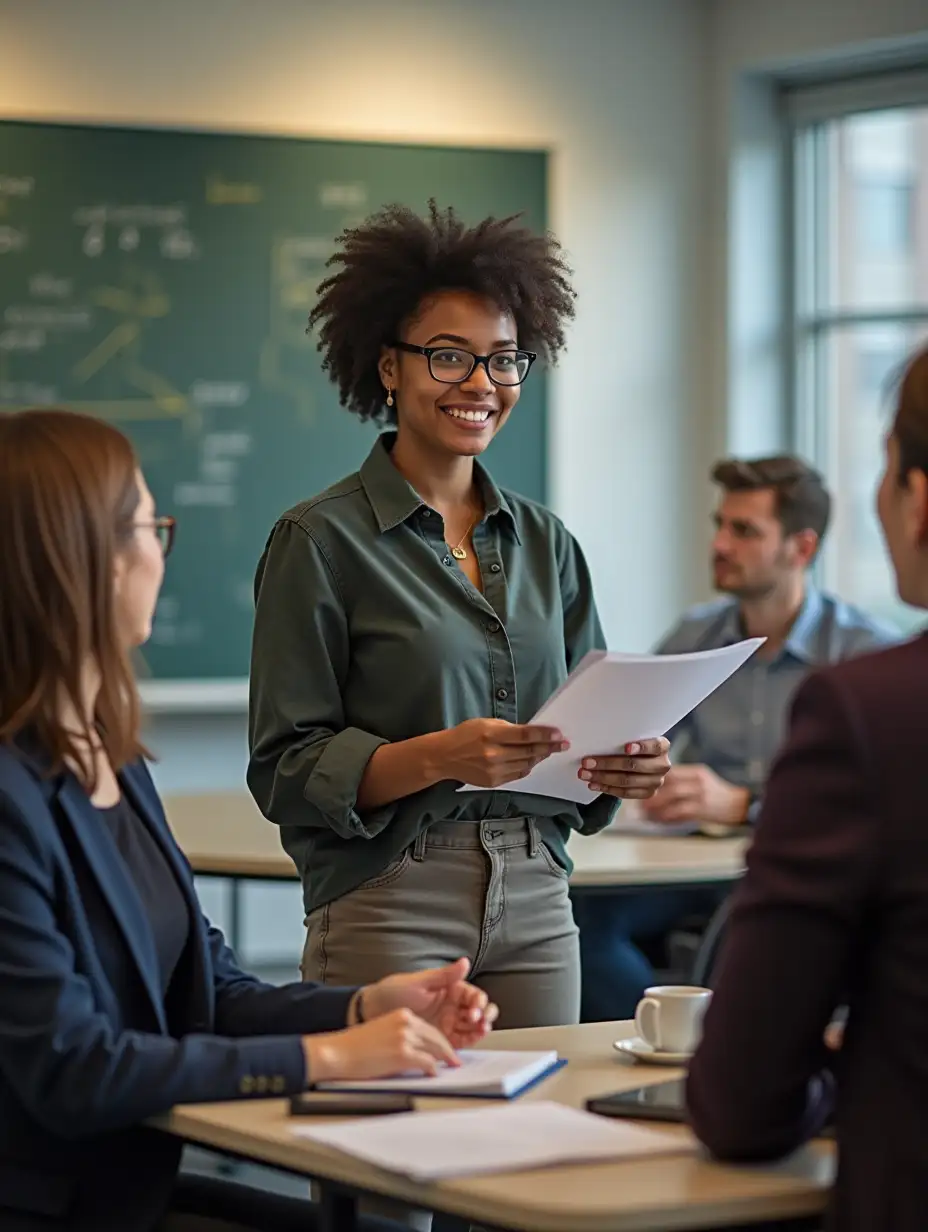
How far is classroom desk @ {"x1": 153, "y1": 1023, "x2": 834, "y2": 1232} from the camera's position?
142 cm

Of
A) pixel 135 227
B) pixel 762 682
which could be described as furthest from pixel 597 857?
pixel 135 227

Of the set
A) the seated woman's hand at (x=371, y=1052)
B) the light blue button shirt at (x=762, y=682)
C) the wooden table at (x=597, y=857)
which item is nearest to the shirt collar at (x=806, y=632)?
the light blue button shirt at (x=762, y=682)

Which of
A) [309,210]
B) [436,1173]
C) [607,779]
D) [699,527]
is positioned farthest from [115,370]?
[436,1173]

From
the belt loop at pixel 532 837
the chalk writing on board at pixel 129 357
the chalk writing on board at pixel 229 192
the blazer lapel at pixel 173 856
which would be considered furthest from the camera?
the chalk writing on board at pixel 229 192

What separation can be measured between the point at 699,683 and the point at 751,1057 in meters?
0.81

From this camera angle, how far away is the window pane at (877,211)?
219 inches

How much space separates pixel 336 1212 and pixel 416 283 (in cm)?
130

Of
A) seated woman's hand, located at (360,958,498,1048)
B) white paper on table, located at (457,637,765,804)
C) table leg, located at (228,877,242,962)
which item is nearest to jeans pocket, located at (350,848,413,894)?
white paper on table, located at (457,637,765,804)

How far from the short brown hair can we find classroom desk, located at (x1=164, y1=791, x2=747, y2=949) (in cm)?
94

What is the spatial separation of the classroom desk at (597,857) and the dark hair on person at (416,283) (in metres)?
1.04

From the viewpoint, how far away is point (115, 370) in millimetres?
5031

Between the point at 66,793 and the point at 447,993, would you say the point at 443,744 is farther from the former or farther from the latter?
the point at 66,793

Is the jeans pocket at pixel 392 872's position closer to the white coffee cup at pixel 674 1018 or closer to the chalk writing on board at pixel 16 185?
the white coffee cup at pixel 674 1018

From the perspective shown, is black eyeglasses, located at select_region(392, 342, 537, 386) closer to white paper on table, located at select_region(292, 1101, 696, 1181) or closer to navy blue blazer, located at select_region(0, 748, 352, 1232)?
navy blue blazer, located at select_region(0, 748, 352, 1232)
